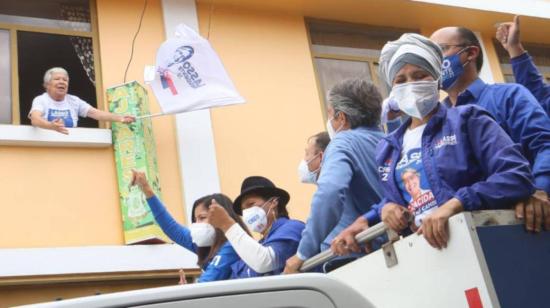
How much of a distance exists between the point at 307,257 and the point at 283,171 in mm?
4352

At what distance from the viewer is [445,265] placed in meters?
2.40

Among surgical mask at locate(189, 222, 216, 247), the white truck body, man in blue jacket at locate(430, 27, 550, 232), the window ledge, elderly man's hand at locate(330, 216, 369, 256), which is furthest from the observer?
the window ledge

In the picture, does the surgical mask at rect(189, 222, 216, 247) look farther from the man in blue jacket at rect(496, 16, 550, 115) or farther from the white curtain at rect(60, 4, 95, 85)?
the white curtain at rect(60, 4, 95, 85)

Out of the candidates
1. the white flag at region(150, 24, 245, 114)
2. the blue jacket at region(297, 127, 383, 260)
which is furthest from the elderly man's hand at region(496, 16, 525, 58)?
the white flag at region(150, 24, 245, 114)

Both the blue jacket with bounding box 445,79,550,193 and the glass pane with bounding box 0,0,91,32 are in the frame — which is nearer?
the blue jacket with bounding box 445,79,550,193

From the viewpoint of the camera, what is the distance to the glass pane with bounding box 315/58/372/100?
8.73 meters

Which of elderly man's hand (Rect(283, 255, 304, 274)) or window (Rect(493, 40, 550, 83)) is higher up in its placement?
window (Rect(493, 40, 550, 83))

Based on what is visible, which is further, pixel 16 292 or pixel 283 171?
pixel 283 171

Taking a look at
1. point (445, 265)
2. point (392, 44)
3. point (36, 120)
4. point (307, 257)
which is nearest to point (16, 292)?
point (36, 120)

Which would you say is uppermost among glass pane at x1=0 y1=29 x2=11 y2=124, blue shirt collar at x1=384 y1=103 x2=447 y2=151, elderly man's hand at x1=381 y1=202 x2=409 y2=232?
glass pane at x1=0 y1=29 x2=11 y2=124

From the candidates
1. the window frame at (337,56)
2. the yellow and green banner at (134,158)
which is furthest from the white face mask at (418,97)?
the window frame at (337,56)

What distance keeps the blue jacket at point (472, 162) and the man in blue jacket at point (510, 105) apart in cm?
7

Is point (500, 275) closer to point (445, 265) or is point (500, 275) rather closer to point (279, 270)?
point (445, 265)

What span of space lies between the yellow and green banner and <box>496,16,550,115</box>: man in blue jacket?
3.48m
